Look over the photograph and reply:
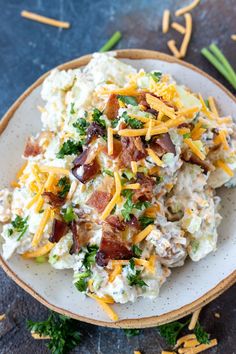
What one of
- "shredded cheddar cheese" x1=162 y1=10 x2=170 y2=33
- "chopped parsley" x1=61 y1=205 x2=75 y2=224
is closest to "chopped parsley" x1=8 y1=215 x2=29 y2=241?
"chopped parsley" x1=61 y1=205 x2=75 y2=224

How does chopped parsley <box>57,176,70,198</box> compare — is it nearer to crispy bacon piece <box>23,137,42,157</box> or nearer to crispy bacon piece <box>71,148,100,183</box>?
crispy bacon piece <box>71,148,100,183</box>

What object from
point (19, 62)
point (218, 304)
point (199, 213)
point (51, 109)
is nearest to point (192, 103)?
point (199, 213)

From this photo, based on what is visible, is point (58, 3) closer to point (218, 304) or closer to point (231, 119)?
point (231, 119)

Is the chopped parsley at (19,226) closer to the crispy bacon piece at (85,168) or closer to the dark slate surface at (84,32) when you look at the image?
the crispy bacon piece at (85,168)

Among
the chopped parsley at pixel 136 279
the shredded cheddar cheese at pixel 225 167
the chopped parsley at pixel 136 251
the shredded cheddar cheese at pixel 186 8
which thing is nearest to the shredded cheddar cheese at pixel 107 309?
the chopped parsley at pixel 136 279

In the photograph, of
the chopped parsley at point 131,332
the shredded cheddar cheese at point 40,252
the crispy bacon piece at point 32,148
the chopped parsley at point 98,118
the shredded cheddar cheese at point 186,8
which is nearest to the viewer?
the chopped parsley at point 98,118

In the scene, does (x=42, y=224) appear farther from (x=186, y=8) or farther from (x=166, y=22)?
(x=186, y=8)
